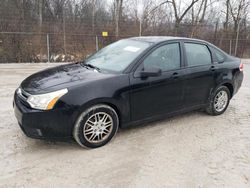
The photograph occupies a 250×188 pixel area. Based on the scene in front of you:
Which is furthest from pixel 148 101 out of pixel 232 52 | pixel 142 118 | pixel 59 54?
pixel 232 52

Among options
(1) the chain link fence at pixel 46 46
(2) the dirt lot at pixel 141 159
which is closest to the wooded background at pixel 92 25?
(1) the chain link fence at pixel 46 46

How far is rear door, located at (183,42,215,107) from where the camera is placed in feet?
13.2

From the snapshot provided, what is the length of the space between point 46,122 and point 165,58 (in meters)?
2.09

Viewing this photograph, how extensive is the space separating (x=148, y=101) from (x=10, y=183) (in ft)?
6.91

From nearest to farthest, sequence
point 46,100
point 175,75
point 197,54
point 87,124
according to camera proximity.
Answer: point 46,100
point 87,124
point 175,75
point 197,54

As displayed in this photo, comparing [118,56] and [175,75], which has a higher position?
[118,56]

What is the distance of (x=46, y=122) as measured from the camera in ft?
9.54

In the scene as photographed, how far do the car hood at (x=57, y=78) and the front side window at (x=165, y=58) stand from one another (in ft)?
2.53

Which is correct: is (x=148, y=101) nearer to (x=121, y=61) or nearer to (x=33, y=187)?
(x=121, y=61)

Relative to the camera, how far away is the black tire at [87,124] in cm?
307

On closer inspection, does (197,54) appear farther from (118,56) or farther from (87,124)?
(87,124)

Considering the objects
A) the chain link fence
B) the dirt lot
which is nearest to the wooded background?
the chain link fence

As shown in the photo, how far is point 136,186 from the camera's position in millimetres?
2518

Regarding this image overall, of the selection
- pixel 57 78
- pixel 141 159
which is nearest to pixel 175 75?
pixel 141 159
